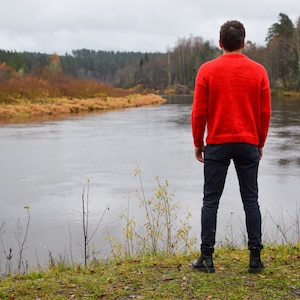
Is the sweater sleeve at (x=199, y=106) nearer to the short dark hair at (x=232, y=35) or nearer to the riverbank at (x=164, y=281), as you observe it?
the short dark hair at (x=232, y=35)

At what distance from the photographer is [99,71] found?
156250mm

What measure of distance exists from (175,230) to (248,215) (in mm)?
3004

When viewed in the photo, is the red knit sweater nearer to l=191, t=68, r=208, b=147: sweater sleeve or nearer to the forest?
l=191, t=68, r=208, b=147: sweater sleeve

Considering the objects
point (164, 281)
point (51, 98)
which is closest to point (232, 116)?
point (164, 281)

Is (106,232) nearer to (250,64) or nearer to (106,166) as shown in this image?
(250,64)

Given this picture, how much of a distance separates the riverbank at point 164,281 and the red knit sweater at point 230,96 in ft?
3.57

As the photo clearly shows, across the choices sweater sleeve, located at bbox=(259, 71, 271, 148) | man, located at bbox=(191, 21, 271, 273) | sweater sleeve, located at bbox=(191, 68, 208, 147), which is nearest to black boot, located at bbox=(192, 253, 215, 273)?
man, located at bbox=(191, 21, 271, 273)

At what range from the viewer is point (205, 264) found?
400cm

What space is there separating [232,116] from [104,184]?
6489mm

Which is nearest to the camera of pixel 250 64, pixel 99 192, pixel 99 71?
pixel 250 64

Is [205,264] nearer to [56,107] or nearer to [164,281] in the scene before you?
[164,281]

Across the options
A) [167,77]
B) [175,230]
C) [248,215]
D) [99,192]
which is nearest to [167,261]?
[248,215]

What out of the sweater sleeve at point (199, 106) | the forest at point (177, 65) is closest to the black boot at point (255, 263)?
the sweater sleeve at point (199, 106)

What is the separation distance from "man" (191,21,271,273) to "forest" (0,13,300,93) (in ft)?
110
